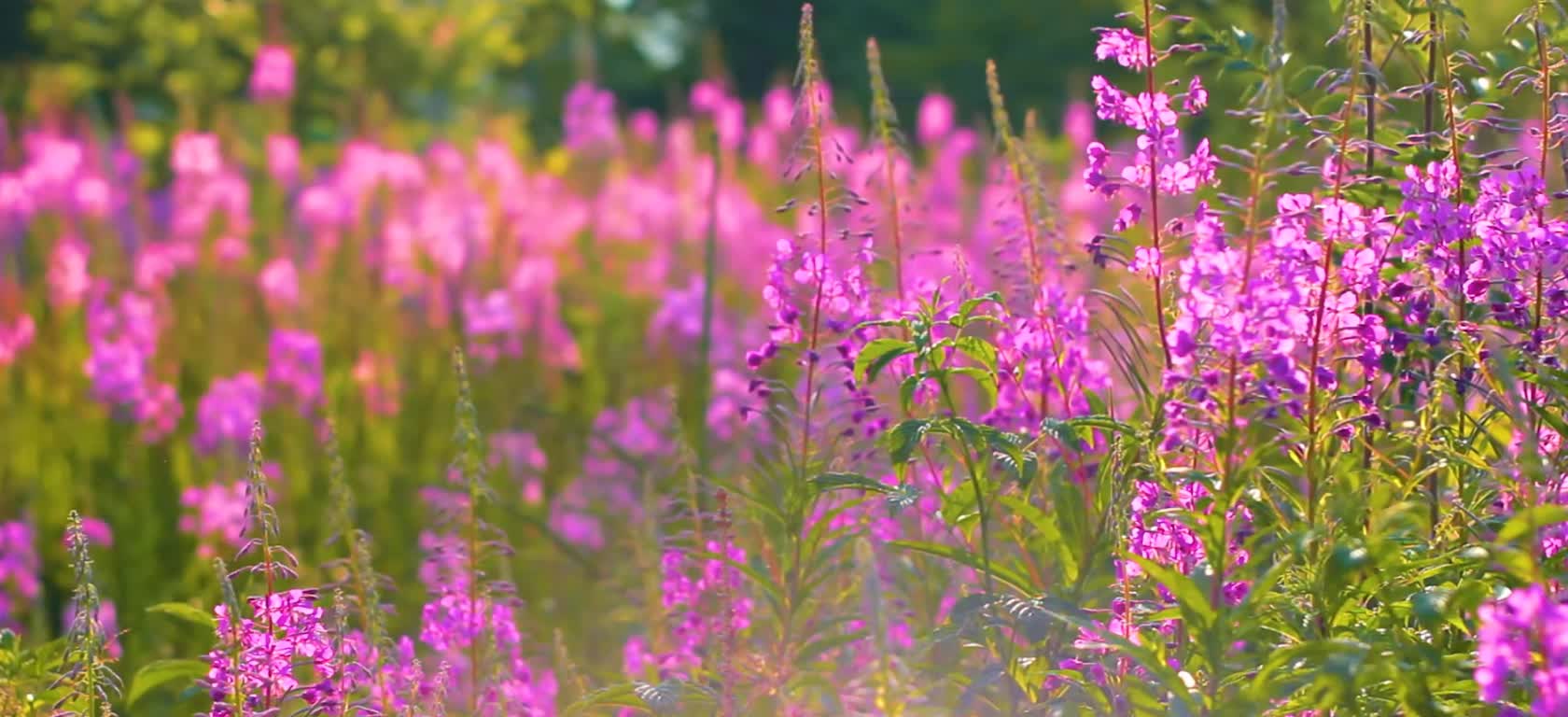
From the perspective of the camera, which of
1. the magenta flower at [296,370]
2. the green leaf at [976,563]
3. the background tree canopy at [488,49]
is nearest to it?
the green leaf at [976,563]

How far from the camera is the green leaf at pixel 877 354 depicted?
245cm

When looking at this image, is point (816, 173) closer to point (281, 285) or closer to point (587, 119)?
point (281, 285)

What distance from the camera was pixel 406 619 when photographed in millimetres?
5668

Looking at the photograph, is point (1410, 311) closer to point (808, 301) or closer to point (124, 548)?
point (808, 301)

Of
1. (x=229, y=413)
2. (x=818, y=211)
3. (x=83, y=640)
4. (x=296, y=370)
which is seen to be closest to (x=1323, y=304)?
(x=818, y=211)

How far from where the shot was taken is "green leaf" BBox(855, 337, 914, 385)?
2.45 meters

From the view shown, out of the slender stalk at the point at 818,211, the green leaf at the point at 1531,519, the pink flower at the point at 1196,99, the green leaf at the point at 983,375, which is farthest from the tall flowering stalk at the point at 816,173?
the green leaf at the point at 1531,519

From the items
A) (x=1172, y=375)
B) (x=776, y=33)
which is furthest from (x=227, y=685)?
(x=776, y=33)

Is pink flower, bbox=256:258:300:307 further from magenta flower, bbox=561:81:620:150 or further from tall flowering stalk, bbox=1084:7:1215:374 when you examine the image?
tall flowering stalk, bbox=1084:7:1215:374

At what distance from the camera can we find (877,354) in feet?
8.15

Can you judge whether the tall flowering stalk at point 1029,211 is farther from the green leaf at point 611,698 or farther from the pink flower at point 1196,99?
the green leaf at point 611,698

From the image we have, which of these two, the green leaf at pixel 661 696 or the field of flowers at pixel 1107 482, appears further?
the green leaf at pixel 661 696

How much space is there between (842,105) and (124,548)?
19.2 metres

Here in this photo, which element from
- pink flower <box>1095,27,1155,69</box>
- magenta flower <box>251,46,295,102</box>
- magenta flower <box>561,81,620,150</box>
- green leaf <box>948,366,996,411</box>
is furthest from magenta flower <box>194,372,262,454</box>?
magenta flower <box>561,81,620,150</box>
